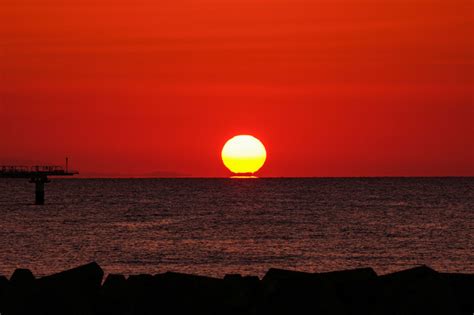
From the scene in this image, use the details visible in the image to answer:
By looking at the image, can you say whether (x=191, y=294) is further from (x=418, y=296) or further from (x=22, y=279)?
(x=418, y=296)

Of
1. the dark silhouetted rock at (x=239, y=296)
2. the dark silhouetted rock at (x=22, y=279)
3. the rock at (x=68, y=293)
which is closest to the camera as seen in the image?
the dark silhouetted rock at (x=239, y=296)

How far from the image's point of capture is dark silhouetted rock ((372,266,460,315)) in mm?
16062

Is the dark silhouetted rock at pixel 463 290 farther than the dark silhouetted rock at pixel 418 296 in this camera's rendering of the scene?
Yes

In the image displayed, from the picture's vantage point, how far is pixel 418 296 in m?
16.3

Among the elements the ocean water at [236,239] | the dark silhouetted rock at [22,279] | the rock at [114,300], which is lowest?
the ocean water at [236,239]

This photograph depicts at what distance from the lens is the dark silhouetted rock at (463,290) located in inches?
671

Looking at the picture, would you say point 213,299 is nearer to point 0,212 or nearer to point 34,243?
point 34,243

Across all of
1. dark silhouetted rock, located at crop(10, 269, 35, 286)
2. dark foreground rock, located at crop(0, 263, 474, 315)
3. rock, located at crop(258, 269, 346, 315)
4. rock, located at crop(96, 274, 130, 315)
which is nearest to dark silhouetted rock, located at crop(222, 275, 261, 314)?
dark foreground rock, located at crop(0, 263, 474, 315)

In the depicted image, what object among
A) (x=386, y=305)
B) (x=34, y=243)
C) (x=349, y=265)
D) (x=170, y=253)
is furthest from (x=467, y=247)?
(x=386, y=305)

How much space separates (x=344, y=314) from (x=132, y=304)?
4.00 meters

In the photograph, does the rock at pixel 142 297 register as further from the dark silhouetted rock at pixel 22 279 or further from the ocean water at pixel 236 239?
the ocean water at pixel 236 239

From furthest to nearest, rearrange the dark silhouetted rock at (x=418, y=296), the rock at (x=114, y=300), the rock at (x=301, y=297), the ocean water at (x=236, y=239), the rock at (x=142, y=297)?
the ocean water at (x=236, y=239) → the rock at (x=114, y=300) → the rock at (x=142, y=297) → the rock at (x=301, y=297) → the dark silhouetted rock at (x=418, y=296)

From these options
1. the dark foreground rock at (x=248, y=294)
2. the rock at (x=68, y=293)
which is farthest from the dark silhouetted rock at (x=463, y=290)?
the rock at (x=68, y=293)

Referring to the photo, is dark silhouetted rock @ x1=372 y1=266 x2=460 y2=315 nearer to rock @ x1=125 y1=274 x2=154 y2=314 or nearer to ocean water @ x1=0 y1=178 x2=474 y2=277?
rock @ x1=125 y1=274 x2=154 y2=314
